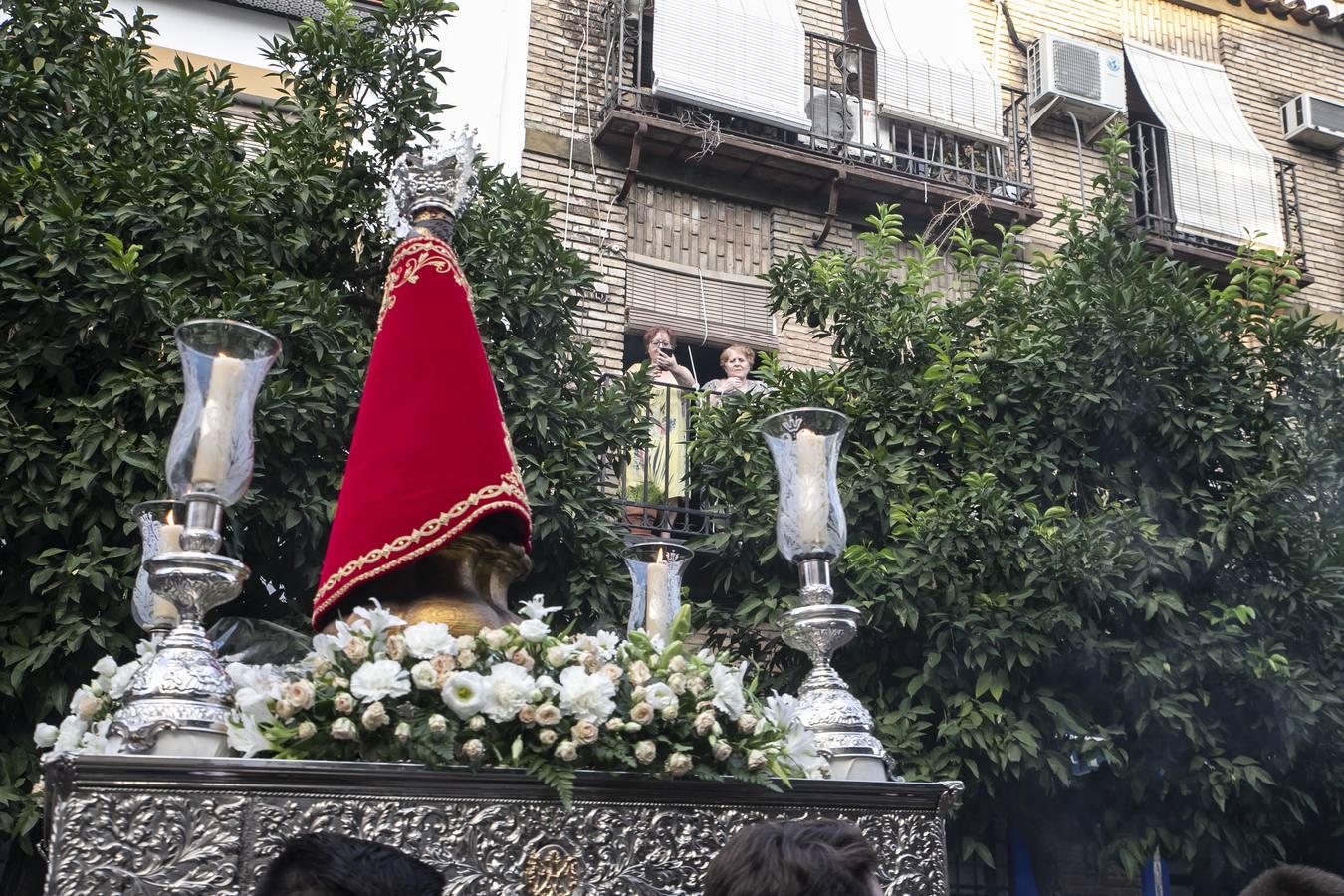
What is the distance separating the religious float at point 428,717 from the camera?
334cm

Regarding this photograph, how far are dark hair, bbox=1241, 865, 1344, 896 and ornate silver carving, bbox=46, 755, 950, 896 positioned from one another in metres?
1.45

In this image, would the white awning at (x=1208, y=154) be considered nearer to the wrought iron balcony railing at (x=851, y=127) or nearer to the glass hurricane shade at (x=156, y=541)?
the wrought iron balcony railing at (x=851, y=127)

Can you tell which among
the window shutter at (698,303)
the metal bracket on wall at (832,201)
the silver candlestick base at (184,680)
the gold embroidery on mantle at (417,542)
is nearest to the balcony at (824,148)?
the metal bracket on wall at (832,201)

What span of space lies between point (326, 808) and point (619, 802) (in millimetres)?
754

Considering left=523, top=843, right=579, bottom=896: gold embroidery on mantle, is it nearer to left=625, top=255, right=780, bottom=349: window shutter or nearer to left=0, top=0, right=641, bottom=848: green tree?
left=0, top=0, right=641, bottom=848: green tree

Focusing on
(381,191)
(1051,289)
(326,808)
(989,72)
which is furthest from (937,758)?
(989,72)

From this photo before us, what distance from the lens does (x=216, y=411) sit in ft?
12.4

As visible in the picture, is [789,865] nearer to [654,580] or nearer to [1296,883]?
[1296,883]

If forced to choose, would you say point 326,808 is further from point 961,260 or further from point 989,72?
point 989,72

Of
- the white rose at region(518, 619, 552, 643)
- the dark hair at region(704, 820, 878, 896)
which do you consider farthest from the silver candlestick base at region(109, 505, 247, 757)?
the dark hair at region(704, 820, 878, 896)

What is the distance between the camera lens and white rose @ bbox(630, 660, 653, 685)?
386cm

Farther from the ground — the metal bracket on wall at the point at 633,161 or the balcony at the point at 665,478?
the metal bracket on wall at the point at 633,161

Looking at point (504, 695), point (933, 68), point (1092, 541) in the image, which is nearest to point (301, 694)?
point (504, 695)

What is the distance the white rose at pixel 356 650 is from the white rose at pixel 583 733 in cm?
56
